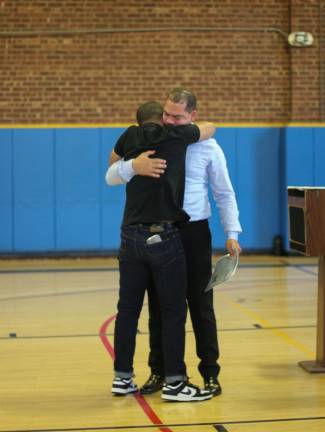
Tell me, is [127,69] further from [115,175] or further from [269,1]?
[115,175]

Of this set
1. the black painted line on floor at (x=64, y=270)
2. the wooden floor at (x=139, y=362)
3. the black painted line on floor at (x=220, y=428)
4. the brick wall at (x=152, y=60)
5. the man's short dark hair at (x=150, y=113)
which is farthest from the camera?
the brick wall at (x=152, y=60)

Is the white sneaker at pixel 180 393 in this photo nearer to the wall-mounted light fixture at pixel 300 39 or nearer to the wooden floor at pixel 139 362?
the wooden floor at pixel 139 362

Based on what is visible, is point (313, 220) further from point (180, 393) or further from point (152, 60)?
point (152, 60)

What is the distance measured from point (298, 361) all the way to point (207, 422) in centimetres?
144

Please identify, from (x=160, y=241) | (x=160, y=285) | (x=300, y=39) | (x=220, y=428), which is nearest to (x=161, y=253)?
(x=160, y=241)

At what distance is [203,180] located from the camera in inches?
173

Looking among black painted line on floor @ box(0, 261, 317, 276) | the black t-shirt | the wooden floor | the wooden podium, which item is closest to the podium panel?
the wooden podium

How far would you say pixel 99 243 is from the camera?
1121cm

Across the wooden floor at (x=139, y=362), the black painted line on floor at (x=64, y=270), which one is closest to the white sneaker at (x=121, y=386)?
the wooden floor at (x=139, y=362)

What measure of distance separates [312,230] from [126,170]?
1.20m

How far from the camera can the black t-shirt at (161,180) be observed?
4.23 meters

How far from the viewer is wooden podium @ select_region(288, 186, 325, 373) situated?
4.80 metres

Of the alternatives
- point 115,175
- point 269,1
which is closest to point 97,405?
point 115,175

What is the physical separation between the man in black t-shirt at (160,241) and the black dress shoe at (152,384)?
188 mm
